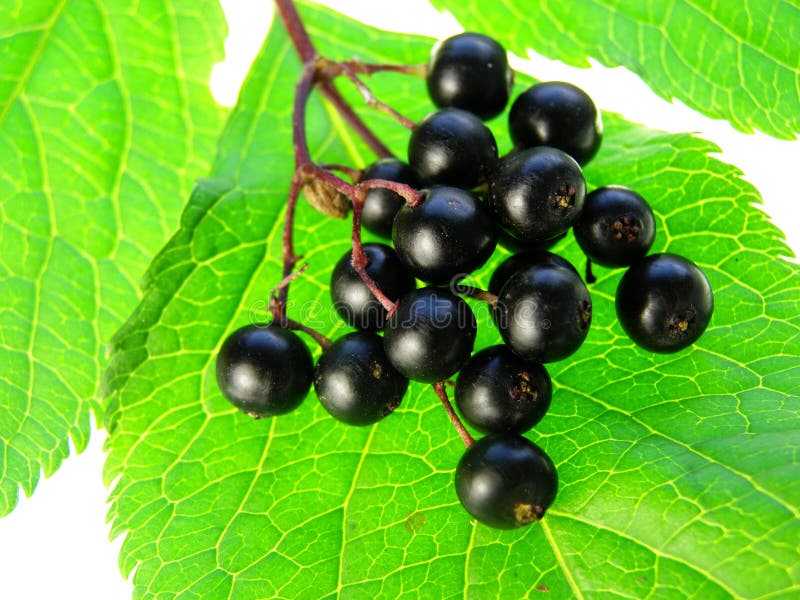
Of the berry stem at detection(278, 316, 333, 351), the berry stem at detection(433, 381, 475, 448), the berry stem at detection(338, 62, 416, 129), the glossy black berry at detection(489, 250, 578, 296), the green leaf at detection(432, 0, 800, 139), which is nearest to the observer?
the glossy black berry at detection(489, 250, 578, 296)

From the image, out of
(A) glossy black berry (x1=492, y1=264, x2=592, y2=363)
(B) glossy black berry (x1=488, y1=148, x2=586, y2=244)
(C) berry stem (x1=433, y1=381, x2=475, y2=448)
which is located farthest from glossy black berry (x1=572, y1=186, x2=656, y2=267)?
(C) berry stem (x1=433, y1=381, x2=475, y2=448)

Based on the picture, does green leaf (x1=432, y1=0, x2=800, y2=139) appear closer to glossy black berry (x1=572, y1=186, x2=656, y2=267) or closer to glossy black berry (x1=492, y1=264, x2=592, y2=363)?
glossy black berry (x1=572, y1=186, x2=656, y2=267)

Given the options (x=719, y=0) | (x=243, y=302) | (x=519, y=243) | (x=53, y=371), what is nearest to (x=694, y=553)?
(x=519, y=243)

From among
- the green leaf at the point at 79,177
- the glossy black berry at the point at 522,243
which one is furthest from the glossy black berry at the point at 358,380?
the green leaf at the point at 79,177

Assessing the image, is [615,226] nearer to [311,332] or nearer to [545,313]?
[545,313]

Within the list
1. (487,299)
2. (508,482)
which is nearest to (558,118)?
(487,299)
